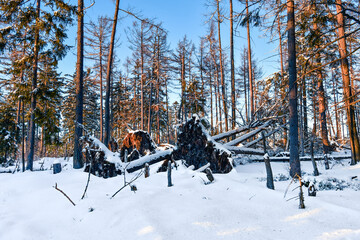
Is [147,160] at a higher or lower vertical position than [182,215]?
higher

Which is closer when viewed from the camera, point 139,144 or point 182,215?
point 182,215

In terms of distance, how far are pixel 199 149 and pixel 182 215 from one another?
4598 millimetres

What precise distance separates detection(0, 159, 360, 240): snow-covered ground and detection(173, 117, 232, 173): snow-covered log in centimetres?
237

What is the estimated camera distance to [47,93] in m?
11.2

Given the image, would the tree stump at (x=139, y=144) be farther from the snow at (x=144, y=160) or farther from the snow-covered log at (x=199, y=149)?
the snow-covered log at (x=199, y=149)

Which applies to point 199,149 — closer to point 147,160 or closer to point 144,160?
point 147,160

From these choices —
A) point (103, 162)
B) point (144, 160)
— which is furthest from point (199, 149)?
point (103, 162)

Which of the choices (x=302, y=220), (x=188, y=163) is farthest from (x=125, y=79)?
(x=302, y=220)

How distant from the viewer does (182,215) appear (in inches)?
121

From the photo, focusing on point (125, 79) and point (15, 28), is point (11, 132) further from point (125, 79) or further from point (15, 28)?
point (125, 79)

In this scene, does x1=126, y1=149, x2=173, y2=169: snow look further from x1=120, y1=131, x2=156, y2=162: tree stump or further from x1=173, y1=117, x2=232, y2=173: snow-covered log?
x1=120, y1=131, x2=156, y2=162: tree stump

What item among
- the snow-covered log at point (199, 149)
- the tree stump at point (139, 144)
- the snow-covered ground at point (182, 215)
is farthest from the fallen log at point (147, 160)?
the snow-covered ground at point (182, 215)

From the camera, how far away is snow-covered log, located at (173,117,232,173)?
23.0ft

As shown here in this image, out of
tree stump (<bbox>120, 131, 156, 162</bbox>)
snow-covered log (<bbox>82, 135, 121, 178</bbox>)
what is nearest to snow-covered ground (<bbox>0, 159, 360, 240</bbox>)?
snow-covered log (<bbox>82, 135, 121, 178</bbox>)
